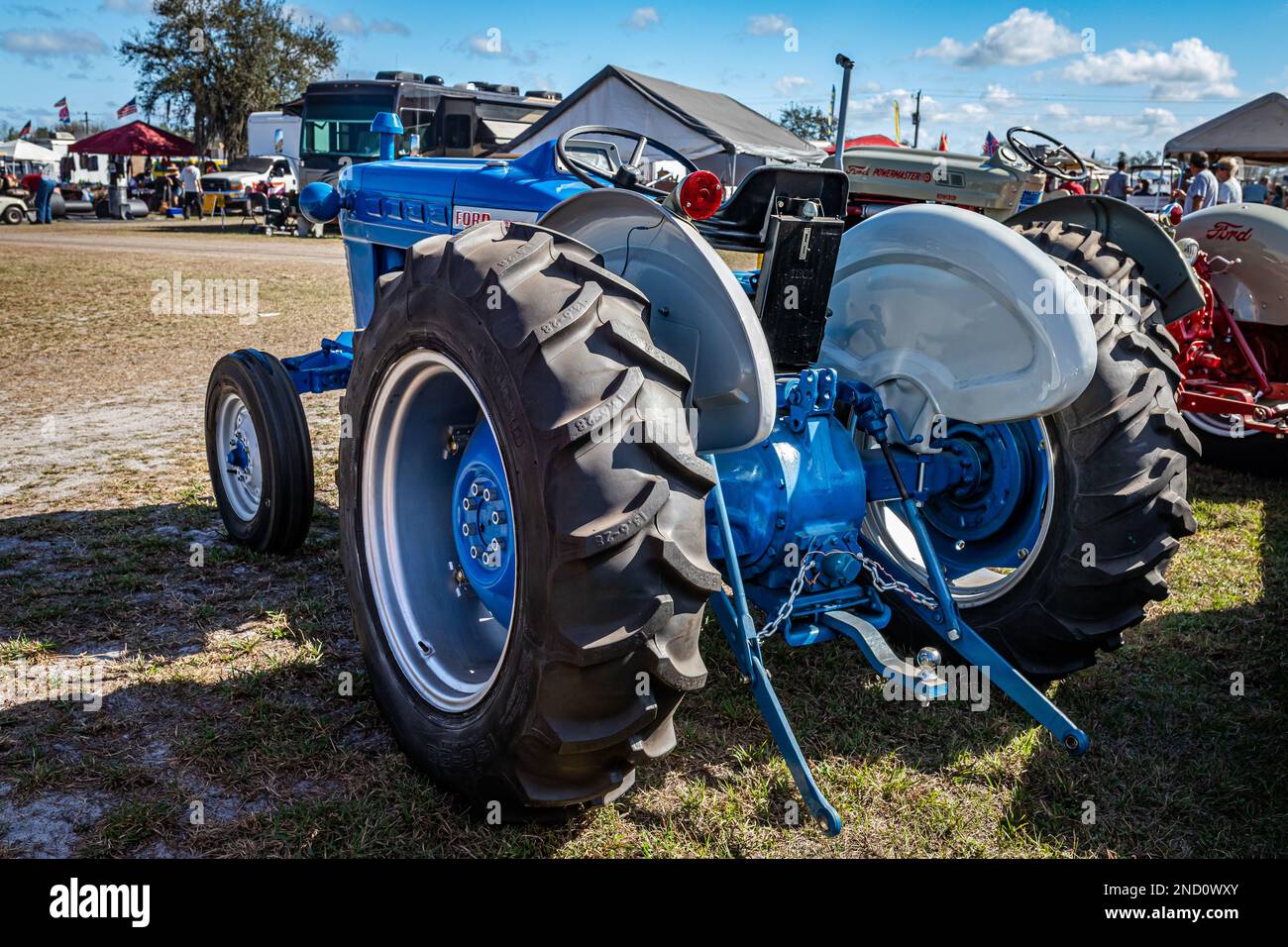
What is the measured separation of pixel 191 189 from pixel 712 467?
3351 centimetres

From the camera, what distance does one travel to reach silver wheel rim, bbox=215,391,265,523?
4.62 m

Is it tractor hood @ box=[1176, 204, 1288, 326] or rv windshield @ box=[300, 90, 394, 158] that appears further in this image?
rv windshield @ box=[300, 90, 394, 158]

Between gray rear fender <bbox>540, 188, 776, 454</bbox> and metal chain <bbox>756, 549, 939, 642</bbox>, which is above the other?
gray rear fender <bbox>540, 188, 776, 454</bbox>

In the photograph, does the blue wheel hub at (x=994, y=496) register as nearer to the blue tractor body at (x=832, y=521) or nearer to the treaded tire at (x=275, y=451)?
the blue tractor body at (x=832, y=521)

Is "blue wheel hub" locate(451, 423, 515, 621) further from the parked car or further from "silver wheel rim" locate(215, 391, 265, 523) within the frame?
the parked car

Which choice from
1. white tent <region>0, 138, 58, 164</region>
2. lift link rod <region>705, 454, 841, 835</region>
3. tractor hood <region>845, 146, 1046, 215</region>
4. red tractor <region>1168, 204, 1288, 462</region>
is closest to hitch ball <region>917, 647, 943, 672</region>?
lift link rod <region>705, 454, 841, 835</region>

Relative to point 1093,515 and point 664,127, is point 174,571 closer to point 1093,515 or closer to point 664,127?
point 1093,515

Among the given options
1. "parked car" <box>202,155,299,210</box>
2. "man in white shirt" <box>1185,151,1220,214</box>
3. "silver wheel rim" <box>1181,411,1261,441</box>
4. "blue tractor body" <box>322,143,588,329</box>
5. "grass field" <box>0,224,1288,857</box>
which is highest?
"parked car" <box>202,155,299,210</box>

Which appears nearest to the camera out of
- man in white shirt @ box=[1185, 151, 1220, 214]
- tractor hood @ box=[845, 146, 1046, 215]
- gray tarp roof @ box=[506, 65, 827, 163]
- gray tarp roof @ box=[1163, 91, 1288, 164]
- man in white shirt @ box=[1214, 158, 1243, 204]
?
tractor hood @ box=[845, 146, 1046, 215]

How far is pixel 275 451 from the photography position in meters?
4.30

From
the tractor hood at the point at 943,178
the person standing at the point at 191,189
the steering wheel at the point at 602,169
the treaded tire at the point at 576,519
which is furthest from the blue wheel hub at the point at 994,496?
the person standing at the point at 191,189

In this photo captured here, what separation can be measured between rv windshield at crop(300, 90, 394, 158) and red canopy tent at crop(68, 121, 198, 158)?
15.2m

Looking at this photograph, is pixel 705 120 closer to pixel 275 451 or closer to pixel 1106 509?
pixel 275 451

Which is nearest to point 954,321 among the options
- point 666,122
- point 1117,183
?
point 1117,183
